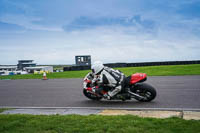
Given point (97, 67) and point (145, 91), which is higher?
point (97, 67)

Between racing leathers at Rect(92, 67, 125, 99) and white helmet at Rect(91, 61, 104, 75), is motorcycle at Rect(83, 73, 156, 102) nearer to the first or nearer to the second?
racing leathers at Rect(92, 67, 125, 99)

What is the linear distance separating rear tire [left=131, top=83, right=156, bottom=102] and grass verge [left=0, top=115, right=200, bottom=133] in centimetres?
257

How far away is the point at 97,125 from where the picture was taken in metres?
4.76

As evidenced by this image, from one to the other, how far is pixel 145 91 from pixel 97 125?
3480 millimetres

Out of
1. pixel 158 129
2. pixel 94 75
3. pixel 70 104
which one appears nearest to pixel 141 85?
pixel 94 75

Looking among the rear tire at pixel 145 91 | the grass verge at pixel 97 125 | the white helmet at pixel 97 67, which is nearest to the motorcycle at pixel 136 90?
the rear tire at pixel 145 91

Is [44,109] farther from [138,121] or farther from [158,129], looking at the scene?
[158,129]

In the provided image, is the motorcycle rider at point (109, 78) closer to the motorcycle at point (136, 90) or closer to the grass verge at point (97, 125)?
the motorcycle at point (136, 90)

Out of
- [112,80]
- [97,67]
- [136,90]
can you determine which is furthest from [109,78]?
[136,90]

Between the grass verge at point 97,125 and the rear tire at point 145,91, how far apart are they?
2569 millimetres

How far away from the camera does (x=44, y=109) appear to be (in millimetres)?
7195

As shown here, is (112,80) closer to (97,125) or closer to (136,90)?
(136,90)

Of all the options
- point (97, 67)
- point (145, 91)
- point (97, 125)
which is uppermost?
point (97, 67)

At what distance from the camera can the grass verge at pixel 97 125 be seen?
4371 mm
